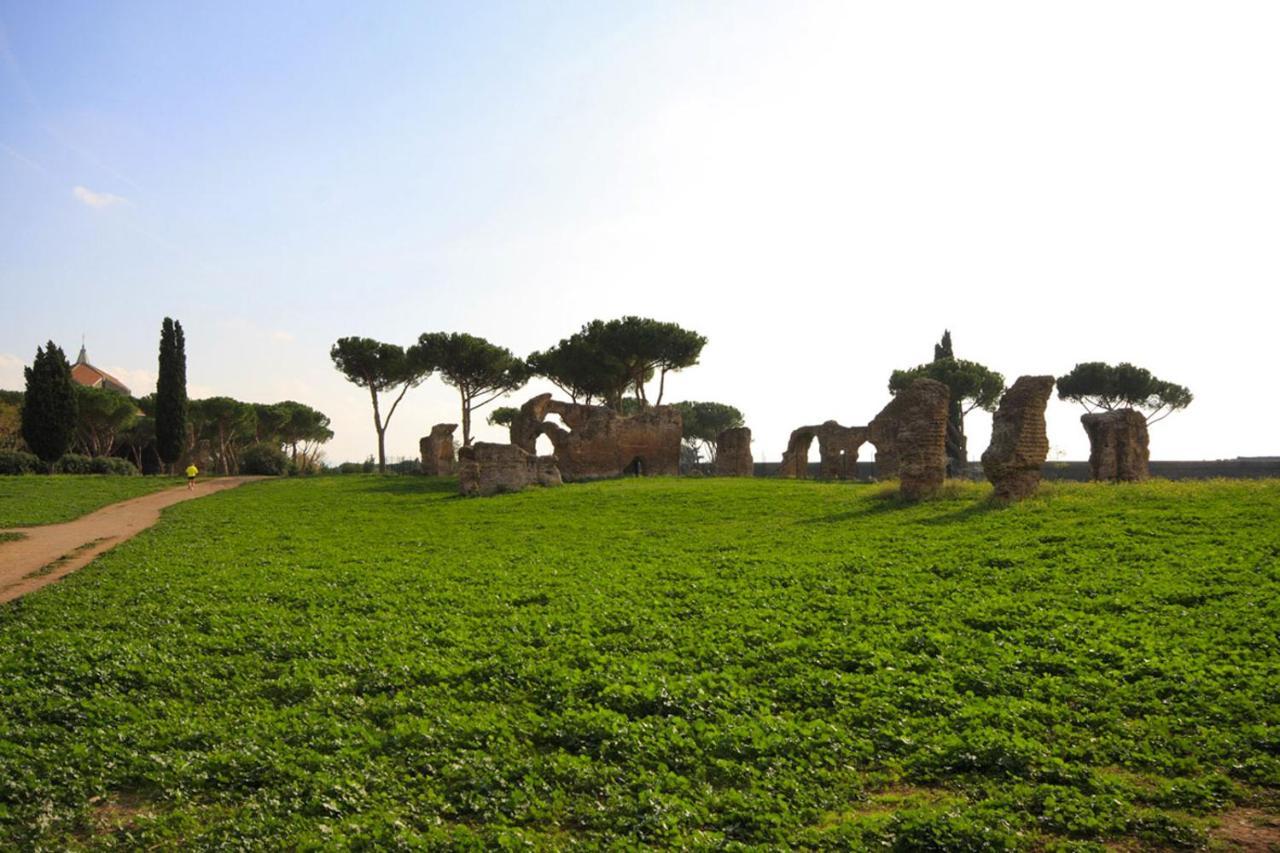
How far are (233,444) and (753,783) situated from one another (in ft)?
212

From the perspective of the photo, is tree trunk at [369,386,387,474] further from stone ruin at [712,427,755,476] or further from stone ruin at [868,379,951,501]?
stone ruin at [868,379,951,501]

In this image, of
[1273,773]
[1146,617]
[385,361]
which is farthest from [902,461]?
[385,361]

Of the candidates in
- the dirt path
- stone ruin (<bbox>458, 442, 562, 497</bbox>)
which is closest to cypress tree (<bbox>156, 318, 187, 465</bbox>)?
the dirt path

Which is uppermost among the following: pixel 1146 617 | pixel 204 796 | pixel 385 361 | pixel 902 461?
pixel 385 361

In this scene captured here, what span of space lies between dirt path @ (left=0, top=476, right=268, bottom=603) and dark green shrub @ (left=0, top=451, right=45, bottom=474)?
1560cm

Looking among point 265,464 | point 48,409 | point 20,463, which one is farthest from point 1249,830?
point 48,409

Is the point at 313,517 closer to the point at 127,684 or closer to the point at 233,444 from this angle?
the point at 127,684

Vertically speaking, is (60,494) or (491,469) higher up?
(491,469)

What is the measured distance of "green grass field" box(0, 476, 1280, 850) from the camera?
4.84 m

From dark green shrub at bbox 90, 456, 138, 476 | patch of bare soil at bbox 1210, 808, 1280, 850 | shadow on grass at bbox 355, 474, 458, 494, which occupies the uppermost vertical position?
dark green shrub at bbox 90, 456, 138, 476

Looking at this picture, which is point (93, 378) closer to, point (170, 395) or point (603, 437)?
point (170, 395)

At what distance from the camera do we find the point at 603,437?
3822 centimetres

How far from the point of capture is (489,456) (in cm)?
2838

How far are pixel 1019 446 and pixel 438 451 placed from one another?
32.6m
